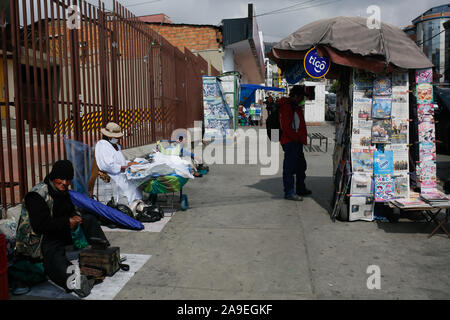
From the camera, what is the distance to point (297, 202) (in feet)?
22.5

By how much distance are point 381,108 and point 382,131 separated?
0.32 meters

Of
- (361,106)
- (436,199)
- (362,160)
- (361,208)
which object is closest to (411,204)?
(436,199)

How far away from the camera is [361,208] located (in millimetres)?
5684

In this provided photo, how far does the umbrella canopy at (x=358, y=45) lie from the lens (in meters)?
5.24

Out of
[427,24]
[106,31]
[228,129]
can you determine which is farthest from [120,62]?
[427,24]

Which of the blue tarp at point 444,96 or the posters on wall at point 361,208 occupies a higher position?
the blue tarp at point 444,96

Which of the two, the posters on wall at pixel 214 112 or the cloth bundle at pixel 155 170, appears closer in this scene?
the cloth bundle at pixel 155 170

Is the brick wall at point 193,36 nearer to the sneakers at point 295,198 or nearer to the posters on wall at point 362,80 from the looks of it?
the sneakers at point 295,198

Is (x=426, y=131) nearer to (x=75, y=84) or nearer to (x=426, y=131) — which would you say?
(x=426, y=131)

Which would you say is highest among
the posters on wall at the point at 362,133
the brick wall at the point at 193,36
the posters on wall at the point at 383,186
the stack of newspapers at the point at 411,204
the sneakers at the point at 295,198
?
the brick wall at the point at 193,36

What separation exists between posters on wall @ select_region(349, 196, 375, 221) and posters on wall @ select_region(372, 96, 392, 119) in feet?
3.80

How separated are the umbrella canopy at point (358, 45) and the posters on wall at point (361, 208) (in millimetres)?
1793

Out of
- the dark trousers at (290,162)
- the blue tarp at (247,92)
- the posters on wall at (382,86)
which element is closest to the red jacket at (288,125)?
the dark trousers at (290,162)
